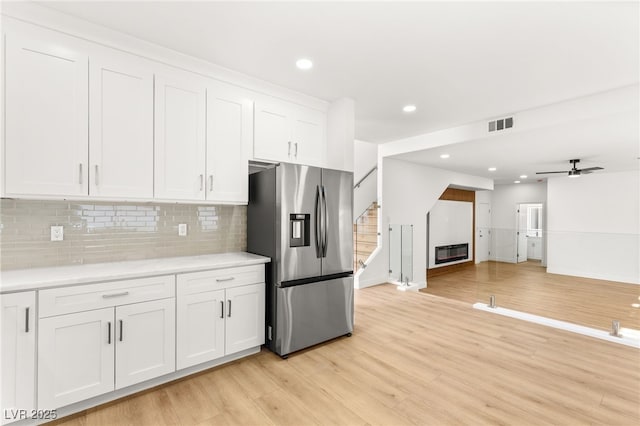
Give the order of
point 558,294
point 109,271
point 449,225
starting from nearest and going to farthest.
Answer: point 109,271 → point 558,294 → point 449,225

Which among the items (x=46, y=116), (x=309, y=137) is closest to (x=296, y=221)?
(x=309, y=137)

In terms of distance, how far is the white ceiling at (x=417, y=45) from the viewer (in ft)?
6.86

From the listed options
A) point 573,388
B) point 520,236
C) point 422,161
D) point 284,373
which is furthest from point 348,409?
point 422,161

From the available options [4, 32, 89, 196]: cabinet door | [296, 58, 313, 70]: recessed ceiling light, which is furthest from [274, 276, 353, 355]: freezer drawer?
[296, 58, 313, 70]: recessed ceiling light

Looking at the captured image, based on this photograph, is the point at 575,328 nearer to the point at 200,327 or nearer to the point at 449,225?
the point at 200,327

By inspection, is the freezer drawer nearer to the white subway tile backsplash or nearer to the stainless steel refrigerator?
the stainless steel refrigerator

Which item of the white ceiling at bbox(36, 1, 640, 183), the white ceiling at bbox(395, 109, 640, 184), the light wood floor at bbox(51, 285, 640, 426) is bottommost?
the light wood floor at bbox(51, 285, 640, 426)

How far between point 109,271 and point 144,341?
59 cm

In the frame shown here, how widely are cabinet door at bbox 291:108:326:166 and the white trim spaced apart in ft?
10.9

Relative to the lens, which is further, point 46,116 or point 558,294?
point 558,294

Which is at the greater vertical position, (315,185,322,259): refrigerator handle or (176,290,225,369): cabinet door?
(315,185,322,259): refrigerator handle

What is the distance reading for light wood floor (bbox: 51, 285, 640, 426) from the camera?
6.75 ft

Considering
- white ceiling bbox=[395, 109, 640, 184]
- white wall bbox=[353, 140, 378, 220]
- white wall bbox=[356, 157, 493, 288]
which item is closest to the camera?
white ceiling bbox=[395, 109, 640, 184]

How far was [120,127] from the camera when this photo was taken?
2.40 m
